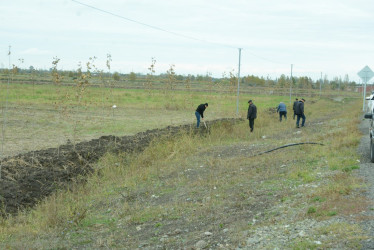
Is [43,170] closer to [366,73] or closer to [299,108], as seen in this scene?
[299,108]

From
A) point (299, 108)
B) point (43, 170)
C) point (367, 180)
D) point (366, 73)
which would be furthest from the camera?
point (366, 73)

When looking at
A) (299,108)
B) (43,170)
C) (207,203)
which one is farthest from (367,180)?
(299,108)

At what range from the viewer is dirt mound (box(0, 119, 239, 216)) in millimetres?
10328

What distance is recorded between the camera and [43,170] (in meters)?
→ 11.8

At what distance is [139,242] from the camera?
7512 millimetres

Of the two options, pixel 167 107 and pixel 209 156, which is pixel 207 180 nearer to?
pixel 209 156

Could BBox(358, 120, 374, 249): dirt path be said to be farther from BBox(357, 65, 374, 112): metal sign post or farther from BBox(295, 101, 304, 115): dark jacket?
BBox(357, 65, 374, 112): metal sign post

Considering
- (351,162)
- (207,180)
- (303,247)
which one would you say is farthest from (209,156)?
(303,247)

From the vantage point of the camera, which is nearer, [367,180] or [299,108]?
[367,180]

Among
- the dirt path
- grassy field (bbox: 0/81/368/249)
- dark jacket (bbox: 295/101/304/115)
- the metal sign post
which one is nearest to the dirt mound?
grassy field (bbox: 0/81/368/249)

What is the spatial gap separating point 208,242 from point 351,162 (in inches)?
234

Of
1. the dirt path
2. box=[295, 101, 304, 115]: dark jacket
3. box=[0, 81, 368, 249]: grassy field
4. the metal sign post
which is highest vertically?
the metal sign post

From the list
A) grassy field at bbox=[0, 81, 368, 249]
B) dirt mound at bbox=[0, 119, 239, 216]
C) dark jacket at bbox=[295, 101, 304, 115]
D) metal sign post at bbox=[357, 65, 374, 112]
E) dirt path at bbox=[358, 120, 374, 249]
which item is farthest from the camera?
metal sign post at bbox=[357, 65, 374, 112]

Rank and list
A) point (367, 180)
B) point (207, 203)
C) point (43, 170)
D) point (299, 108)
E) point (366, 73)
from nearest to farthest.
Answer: point (207, 203), point (367, 180), point (43, 170), point (299, 108), point (366, 73)
